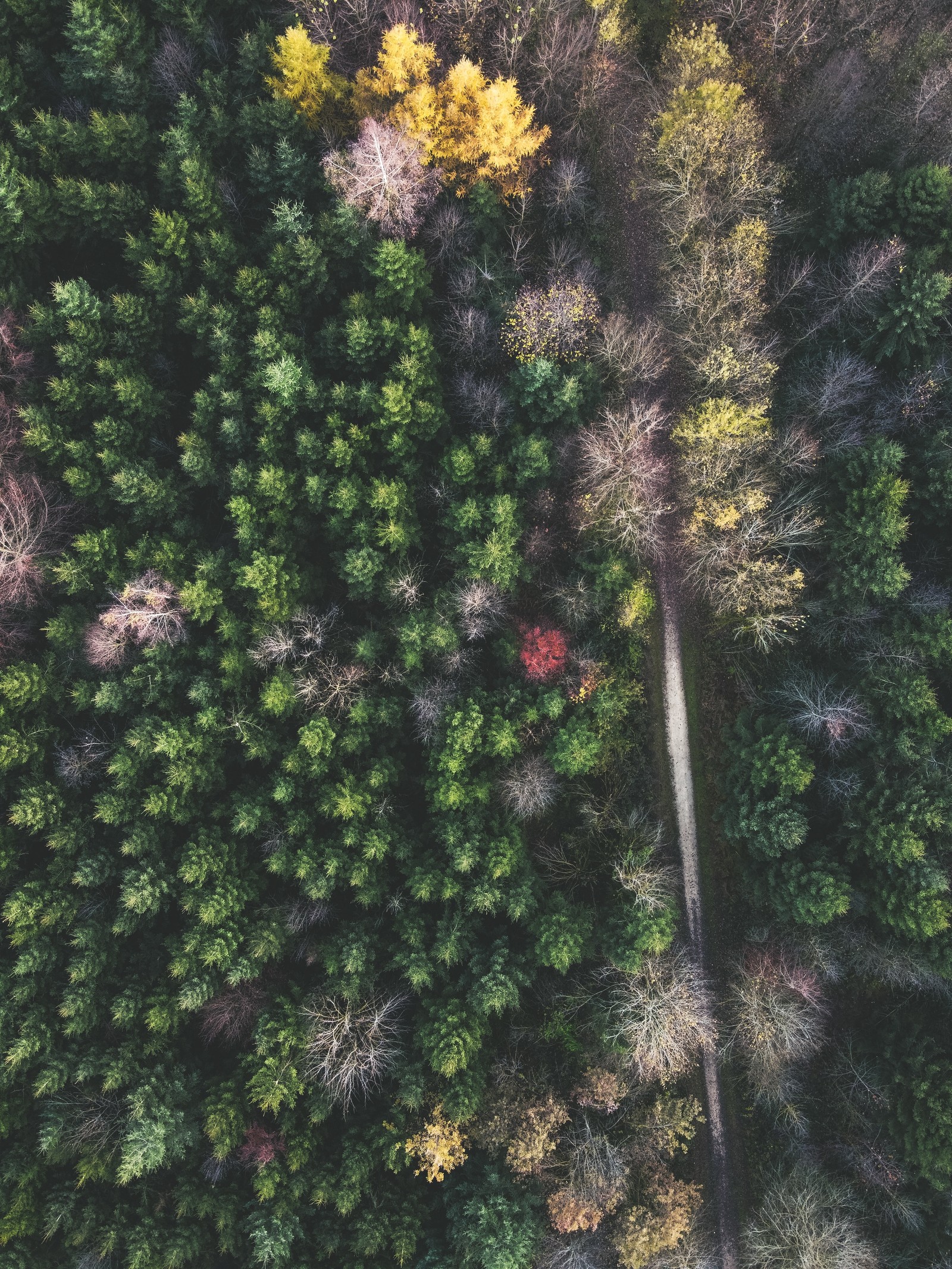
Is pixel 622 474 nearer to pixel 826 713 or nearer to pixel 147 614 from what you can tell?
pixel 826 713

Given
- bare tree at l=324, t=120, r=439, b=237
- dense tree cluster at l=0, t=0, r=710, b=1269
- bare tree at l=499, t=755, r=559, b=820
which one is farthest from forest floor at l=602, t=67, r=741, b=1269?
bare tree at l=324, t=120, r=439, b=237

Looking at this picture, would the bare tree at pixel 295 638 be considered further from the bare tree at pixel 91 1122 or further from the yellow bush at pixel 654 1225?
the yellow bush at pixel 654 1225

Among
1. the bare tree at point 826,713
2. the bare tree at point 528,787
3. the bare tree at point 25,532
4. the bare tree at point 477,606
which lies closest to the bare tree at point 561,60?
the bare tree at point 477,606

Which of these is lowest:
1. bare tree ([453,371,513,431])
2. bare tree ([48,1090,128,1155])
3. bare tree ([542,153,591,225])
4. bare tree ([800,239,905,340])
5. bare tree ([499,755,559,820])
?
bare tree ([48,1090,128,1155])

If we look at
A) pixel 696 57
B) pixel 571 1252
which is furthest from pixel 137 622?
pixel 696 57

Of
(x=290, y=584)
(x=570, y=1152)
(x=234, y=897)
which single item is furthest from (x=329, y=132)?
(x=570, y=1152)

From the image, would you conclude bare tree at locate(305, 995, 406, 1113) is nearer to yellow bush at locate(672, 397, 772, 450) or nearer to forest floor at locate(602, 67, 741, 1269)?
forest floor at locate(602, 67, 741, 1269)
